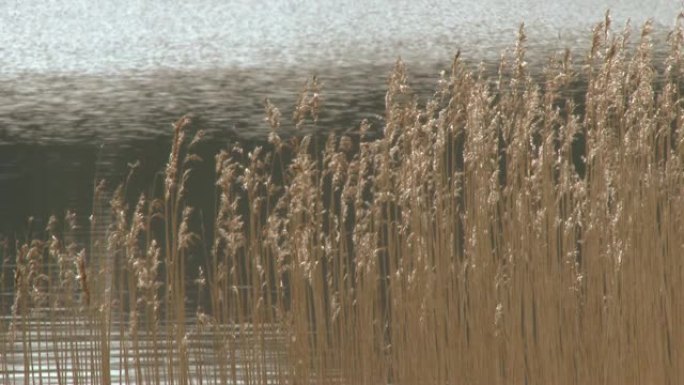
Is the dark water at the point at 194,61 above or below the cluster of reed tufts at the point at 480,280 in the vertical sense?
above

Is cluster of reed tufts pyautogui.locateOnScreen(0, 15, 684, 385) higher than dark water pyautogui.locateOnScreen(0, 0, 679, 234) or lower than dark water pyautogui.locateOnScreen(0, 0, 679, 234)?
lower

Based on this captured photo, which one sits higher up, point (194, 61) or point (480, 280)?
point (194, 61)

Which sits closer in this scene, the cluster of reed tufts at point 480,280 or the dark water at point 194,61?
the cluster of reed tufts at point 480,280

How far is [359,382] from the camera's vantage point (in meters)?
3.52

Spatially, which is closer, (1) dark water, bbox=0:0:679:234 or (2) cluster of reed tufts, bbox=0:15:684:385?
(2) cluster of reed tufts, bbox=0:15:684:385

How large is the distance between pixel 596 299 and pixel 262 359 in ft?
2.76

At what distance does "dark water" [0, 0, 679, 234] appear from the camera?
11477mm

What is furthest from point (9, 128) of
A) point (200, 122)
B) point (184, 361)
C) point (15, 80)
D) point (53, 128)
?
point (184, 361)

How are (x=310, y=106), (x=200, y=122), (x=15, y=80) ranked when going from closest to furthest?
(x=310, y=106), (x=200, y=122), (x=15, y=80)

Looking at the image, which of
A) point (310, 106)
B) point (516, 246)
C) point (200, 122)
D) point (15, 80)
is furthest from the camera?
point (15, 80)

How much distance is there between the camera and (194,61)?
18406 mm

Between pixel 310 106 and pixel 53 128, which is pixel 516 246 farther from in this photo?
pixel 53 128

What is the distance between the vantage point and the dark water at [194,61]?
37.7 feet

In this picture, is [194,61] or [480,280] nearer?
[480,280]
